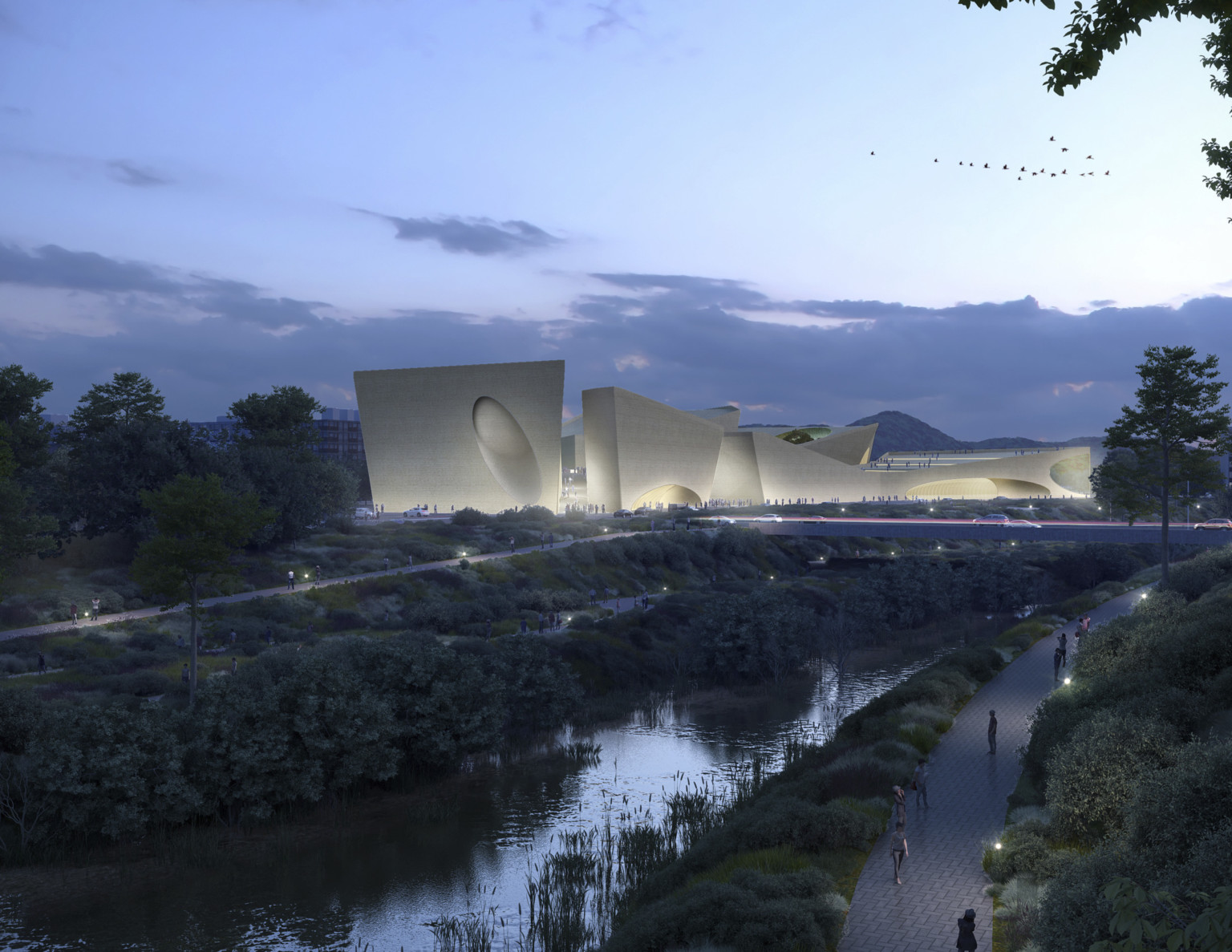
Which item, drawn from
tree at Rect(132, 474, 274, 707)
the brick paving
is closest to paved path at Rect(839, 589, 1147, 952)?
tree at Rect(132, 474, 274, 707)

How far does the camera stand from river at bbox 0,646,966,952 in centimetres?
1336

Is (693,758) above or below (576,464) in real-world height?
below

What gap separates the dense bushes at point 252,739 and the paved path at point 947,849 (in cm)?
1016

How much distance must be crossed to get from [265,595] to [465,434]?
28701mm

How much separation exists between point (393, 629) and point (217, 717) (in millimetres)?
12467

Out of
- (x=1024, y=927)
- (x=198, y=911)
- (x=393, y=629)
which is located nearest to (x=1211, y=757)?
(x=1024, y=927)

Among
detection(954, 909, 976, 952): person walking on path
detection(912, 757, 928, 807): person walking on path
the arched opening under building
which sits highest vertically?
the arched opening under building

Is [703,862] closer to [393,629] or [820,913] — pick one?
[820,913]

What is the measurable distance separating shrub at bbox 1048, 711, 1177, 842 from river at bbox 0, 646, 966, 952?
8057 mm

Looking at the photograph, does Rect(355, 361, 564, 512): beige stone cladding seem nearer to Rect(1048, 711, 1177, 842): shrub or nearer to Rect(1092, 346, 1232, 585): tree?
Rect(1092, 346, 1232, 585): tree

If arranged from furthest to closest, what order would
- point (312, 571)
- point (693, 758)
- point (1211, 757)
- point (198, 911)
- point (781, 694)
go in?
1. point (312, 571)
2. point (781, 694)
3. point (693, 758)
4. point (198, 911)
5. point (1211, 757)

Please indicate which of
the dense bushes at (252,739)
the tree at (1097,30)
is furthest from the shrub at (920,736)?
the tree at (1097,30)

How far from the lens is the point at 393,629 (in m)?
30.3

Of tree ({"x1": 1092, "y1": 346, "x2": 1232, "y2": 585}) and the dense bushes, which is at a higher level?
tree ({"x1": 1092, "y1": 346, "x2": 1232, "y2": 585})
